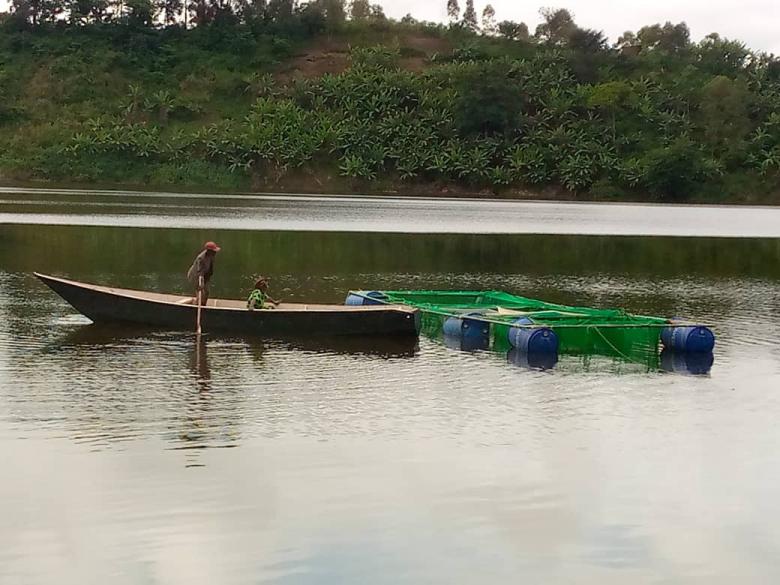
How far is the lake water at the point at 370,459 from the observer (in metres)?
9.98

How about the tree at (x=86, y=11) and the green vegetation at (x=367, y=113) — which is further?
the tree at (x=86, y=11)

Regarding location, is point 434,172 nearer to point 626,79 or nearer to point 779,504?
point 626,79

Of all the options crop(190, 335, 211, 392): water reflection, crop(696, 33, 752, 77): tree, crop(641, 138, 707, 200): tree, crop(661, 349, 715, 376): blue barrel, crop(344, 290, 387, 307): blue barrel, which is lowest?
crop(661, 349, 715, 376): blue barrel

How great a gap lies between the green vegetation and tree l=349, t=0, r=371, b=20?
979cm

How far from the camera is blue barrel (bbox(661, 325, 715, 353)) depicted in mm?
21172

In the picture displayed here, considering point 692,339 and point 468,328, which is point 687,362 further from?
point 468,328

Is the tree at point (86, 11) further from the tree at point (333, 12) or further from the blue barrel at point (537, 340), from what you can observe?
the blue barrel at point (537, 340)

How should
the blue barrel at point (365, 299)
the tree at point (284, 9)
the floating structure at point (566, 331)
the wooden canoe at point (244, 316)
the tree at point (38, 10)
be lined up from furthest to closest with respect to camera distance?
the tree at point (284, 9) < the tree at point (38, 10) < the blue barrel at point (365, 299) < the wooden canoe at point (244, 316) < the floating structure at point (566, 331)

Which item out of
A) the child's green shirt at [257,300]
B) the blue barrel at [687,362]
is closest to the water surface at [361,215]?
the child's green shirt at [257,300]

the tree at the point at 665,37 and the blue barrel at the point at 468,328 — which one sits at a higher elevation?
the tree at the point at 665,37

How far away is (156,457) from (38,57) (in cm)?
9163

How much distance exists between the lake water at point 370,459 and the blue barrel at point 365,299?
7.43ft

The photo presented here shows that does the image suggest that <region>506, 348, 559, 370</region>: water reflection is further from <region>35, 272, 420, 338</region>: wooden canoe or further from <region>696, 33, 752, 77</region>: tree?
<region>696, 33, 752, 77</region>: tree

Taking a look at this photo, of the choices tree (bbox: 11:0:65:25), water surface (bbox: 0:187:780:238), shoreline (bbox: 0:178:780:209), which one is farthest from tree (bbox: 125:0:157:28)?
water surface (bbox: 0:187:780:238)
